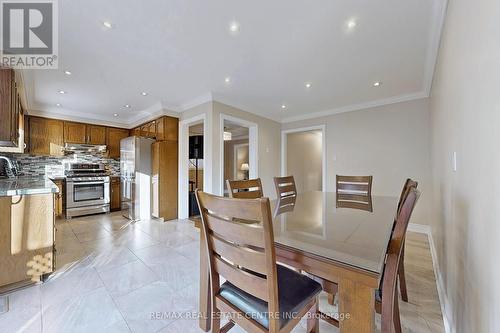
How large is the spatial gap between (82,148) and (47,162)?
0.74 metres

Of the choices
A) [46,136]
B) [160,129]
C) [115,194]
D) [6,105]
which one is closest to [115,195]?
[115,194]

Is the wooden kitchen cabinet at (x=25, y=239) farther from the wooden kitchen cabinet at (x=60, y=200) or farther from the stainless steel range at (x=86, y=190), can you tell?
the wooden kitchen cabinet at (x=60, y=200)

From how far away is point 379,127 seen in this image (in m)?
3.86

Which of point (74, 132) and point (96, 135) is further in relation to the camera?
point (96, 135)

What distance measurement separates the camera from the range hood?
14.8 feet

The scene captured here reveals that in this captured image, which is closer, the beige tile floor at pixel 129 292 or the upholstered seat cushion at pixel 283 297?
the upholstered seat cushion at pixel 283 297

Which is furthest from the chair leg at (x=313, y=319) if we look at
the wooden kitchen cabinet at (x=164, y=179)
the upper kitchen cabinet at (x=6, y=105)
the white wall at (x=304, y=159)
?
the white wall at (x=304, y=159)

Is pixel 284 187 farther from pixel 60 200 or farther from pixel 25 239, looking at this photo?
pixel 60 200

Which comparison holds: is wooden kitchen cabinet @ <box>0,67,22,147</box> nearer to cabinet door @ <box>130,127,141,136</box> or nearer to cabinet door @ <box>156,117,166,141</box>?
cabinet door @ <box>156,117,166,141</box>

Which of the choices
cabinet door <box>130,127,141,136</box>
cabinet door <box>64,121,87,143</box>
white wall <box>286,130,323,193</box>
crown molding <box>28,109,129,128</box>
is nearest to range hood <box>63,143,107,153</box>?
cabinet door <box>64,121,87,143</box>

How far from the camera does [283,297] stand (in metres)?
0.93

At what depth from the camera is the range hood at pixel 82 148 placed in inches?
177

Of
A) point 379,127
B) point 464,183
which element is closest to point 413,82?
point 379,127

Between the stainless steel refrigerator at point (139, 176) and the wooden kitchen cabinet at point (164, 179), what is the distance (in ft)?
0.37
